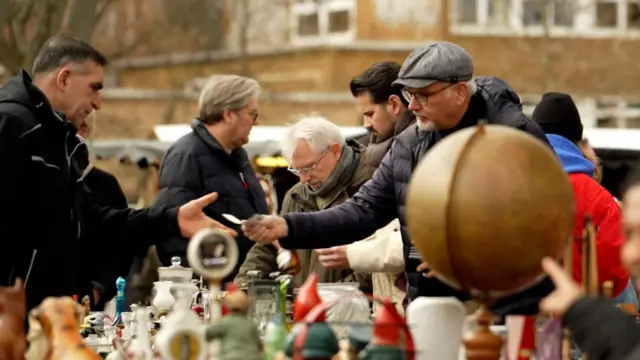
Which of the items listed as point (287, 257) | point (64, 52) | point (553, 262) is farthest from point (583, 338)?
point (64, 52)

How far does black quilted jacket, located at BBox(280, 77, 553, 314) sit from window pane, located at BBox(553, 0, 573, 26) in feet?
95.6

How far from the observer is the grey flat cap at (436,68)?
619 centimetres

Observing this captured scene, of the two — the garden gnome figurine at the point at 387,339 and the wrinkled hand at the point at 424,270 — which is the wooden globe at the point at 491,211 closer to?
the garden gnome figurine at the point at 387,339

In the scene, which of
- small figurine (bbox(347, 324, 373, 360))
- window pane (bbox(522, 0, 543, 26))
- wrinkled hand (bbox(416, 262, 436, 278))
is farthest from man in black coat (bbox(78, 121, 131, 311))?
window pane (bbox(522, 0, 543, 26))

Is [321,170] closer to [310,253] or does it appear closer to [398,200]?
[310,253]

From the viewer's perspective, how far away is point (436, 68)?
6.19 m

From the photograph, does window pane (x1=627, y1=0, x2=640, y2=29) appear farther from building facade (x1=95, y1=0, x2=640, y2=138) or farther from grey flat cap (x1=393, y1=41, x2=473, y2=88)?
grey flat cap (x1=393, y1=41, x2=473, y2=88)

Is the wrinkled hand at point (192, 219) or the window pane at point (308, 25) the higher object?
the wrinkled hand at point (192, 219)

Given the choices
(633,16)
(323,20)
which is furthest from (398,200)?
(633,16)

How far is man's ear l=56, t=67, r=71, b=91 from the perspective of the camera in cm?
698

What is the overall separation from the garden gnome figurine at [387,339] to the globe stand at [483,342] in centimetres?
16

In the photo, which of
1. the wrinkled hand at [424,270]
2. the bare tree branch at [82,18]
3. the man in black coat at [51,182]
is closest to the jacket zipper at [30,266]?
the man in black coat at [51,182]

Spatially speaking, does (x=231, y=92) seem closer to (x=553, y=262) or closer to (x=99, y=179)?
(x=99, y=179)

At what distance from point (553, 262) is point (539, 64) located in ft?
96.2
